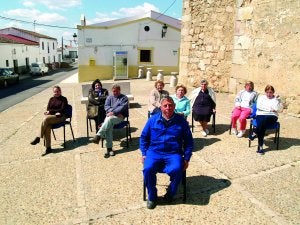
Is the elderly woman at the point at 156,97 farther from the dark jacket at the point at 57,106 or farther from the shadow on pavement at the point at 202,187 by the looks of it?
the shadow on pavement at the point at 202,187

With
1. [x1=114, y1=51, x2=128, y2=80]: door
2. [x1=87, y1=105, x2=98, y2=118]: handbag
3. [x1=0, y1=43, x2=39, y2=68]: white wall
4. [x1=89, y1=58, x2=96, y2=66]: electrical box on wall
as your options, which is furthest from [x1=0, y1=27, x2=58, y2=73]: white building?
[x1=87, y1=105, x2=98, y2=118]: handbag

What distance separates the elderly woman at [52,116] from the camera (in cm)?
555

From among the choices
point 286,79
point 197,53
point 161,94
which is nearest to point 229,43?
point 197,53

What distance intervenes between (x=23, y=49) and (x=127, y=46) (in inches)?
838

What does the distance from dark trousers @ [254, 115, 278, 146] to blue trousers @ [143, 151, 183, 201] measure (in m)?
2.10

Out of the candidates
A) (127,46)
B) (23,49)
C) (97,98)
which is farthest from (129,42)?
(23,49)

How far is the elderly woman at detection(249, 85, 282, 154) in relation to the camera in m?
5.08

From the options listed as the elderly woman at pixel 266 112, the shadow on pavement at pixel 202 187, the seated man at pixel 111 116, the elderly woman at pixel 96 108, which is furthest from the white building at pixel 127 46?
the shadow on pavement at pixel 202 187

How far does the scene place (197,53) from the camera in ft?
40.0

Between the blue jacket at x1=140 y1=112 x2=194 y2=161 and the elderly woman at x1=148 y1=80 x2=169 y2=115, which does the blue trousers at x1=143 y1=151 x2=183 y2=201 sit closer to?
the blue jacket at x1=140 y1=112 x2=194 y2=161

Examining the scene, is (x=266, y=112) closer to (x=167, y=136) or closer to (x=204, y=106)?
(x=204, y=106)

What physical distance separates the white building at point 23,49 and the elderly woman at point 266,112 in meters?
30.6

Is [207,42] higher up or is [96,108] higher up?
[207,42]

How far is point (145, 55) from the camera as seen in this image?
22078mm
